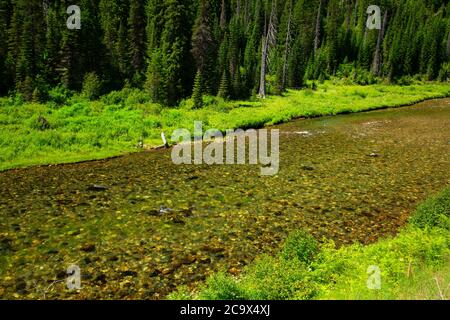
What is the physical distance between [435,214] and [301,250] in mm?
5867

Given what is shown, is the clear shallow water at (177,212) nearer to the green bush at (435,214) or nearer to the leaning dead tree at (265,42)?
the green bush at (435,214)

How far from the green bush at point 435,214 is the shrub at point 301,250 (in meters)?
4.49

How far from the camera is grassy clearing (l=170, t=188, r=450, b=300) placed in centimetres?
925

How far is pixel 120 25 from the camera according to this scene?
49.3 metres

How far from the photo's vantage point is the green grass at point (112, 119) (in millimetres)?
26094

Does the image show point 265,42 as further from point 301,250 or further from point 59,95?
point 301,250

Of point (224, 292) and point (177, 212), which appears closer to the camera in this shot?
point (224, 292)

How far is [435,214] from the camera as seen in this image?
1450cm

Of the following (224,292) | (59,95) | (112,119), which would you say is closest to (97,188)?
(224,292)

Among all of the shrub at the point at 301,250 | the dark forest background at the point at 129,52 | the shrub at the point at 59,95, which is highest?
the dark forest background at the point at 129,52

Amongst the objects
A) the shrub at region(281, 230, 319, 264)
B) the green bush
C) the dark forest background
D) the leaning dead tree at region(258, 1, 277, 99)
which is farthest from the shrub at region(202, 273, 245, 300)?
the leaning dead tree at region(258, 1, 277, 99)

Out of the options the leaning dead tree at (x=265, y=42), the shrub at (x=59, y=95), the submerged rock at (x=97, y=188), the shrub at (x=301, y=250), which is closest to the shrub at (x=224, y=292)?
the shrub at (x=301, y=250)

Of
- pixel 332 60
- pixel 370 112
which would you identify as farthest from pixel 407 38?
pixel 370 112

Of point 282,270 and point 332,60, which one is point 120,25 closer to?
point 282,270
